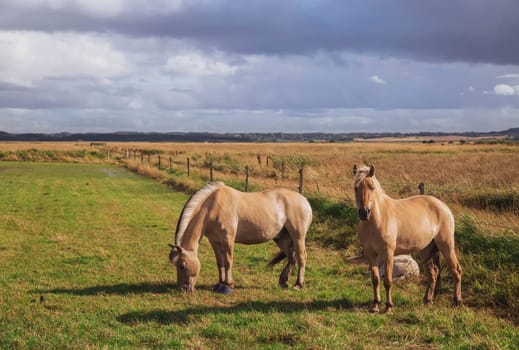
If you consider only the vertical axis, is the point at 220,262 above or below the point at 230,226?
below

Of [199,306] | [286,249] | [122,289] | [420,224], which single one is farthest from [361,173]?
[122,289]

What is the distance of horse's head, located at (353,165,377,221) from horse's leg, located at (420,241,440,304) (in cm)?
172

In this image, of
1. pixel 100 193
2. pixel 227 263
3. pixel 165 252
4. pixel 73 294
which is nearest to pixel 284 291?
pixel 227 263

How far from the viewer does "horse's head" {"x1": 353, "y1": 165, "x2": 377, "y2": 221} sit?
670 cm

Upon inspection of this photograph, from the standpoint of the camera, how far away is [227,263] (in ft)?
27.9

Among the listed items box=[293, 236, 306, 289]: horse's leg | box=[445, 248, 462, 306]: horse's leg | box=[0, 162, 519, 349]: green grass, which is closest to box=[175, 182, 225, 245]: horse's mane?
box=[0, 162, 519, 349]: green grass

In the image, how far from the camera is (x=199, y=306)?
7680 mm

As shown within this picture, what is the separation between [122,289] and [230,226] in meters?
2.28

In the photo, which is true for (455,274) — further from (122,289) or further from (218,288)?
(122,289)

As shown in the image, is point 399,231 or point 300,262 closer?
point 399,231

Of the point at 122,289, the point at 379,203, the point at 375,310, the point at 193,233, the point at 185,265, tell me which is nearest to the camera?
the point at 375,310

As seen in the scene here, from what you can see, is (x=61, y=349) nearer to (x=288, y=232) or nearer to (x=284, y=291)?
(x=284, y=291)

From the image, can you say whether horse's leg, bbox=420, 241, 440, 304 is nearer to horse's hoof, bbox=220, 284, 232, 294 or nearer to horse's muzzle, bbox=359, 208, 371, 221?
horse's muzzle, bbox=359, 208, 371, 221

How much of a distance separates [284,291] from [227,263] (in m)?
1.10
